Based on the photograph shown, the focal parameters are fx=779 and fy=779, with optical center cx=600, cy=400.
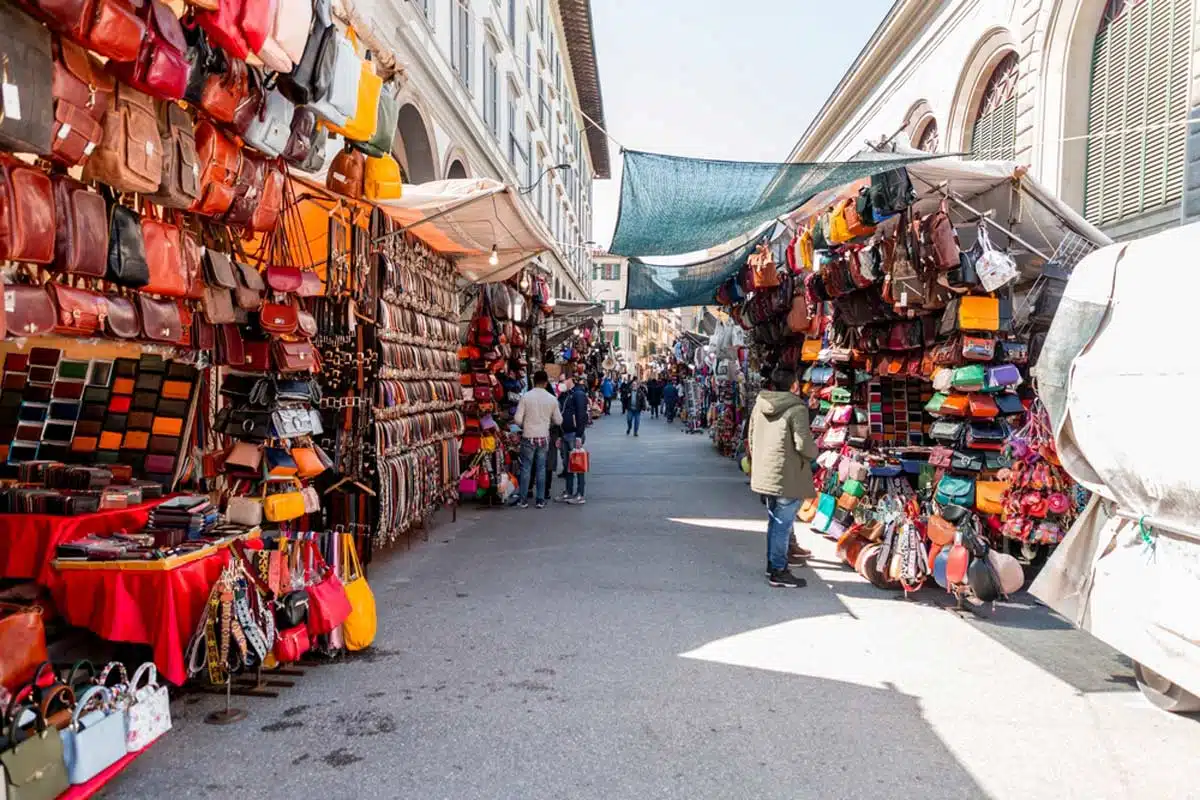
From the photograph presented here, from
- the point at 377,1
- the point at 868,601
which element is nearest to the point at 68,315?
the point at 868,601

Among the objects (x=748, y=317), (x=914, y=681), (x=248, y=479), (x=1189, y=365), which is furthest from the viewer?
(x=748, y=317)

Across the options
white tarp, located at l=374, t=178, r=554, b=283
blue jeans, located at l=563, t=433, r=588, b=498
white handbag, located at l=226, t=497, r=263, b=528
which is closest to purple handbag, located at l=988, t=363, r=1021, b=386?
white tarp, located at l=374, t=178, r=554, b=283

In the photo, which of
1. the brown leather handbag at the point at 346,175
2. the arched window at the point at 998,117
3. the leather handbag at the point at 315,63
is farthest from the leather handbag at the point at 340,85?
the arched window at the point at 998,117

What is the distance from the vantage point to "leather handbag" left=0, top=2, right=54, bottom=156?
271 cm

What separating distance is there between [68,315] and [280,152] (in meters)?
1.43

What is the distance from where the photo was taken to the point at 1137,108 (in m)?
10.0

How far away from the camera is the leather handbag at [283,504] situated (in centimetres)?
550

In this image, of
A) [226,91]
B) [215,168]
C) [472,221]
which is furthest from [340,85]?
[472,221]

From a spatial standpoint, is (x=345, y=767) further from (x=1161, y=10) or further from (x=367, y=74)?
(x=1161, y=10)

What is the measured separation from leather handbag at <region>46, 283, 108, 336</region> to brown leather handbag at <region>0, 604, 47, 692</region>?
1.32 metres

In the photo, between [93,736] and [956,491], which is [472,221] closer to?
[956,491]

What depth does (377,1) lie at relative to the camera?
10.2 meters

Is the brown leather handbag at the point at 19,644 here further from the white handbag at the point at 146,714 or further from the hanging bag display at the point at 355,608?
the hanging bag display at the point at 355,608

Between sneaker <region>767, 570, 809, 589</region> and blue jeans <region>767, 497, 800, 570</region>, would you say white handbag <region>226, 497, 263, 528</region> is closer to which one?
blue jeans <region>767, 497, 800, 570</region>
